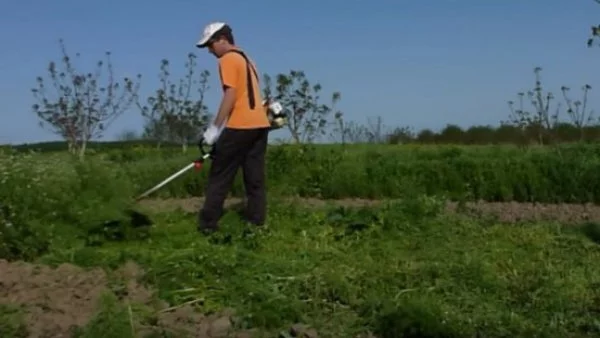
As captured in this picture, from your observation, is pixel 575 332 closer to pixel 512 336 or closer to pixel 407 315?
pixel 512 336

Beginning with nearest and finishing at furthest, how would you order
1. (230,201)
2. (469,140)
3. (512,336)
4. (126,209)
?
(512,336) → (126,209) → (230,201) → (469,140)

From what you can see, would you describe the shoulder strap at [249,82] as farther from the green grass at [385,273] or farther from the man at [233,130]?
the green grass at [385,273]

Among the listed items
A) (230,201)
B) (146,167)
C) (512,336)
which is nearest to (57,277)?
(512,336)

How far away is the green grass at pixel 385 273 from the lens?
4789mm

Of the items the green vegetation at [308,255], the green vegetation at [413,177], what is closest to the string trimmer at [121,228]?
the green vegetation at [308,255]

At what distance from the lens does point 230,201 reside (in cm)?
974

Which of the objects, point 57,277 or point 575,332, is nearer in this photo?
point 575,332

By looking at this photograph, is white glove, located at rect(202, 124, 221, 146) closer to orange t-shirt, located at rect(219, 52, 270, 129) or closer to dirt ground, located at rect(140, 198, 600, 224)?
orange t-shirt, located at rect(219, 52, 270, 129)

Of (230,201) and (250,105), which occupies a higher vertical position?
(250,105)

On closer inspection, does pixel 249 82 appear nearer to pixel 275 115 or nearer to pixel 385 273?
pixel 275 115

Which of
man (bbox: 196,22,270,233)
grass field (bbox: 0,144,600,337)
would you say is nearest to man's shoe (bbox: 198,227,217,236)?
man (bbox: 196,22,270,233)

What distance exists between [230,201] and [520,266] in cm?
422

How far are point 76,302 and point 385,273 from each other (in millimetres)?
1797

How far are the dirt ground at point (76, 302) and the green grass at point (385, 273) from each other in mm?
129
